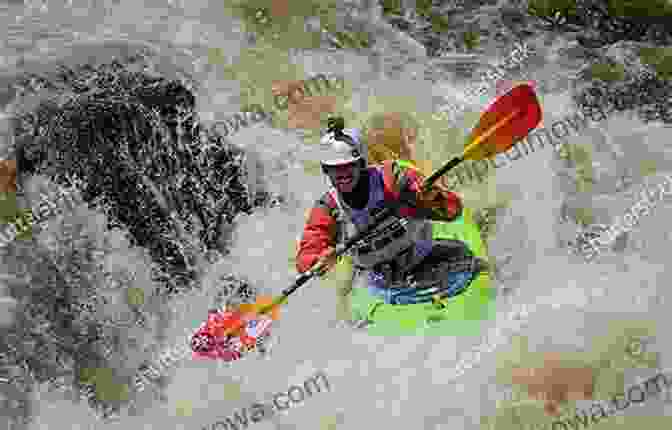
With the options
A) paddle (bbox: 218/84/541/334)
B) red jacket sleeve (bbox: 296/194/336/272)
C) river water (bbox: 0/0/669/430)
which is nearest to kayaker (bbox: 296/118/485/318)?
red jacket sleeve (bbox: 296/194/336/272)

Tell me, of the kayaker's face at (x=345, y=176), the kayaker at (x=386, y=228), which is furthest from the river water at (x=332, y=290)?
the kayaker's face at (x=345, y=176)

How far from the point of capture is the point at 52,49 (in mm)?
7555

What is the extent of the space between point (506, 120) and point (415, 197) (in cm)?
104

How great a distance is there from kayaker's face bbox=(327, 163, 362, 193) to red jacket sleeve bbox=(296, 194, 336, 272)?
382 millimetres

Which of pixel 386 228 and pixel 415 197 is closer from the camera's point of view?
pixel 415 197

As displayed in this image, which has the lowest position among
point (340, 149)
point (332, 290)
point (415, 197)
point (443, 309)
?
point (332, 290)

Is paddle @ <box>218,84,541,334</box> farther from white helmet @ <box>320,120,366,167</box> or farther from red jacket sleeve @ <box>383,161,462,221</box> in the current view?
white helmet @ <box>320,120,366,167</box>

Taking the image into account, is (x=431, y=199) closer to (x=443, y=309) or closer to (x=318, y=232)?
(x=318, y=232)

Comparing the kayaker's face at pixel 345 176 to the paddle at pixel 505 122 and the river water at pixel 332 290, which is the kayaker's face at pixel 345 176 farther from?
the river water at pixel 332 290

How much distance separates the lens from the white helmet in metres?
4.13

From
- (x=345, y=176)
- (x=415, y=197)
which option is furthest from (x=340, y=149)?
(x=415, y=197)

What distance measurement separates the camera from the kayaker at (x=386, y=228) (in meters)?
4.25

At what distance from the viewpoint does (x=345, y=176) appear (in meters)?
4.21

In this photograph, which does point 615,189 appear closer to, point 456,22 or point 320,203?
point 456,22
